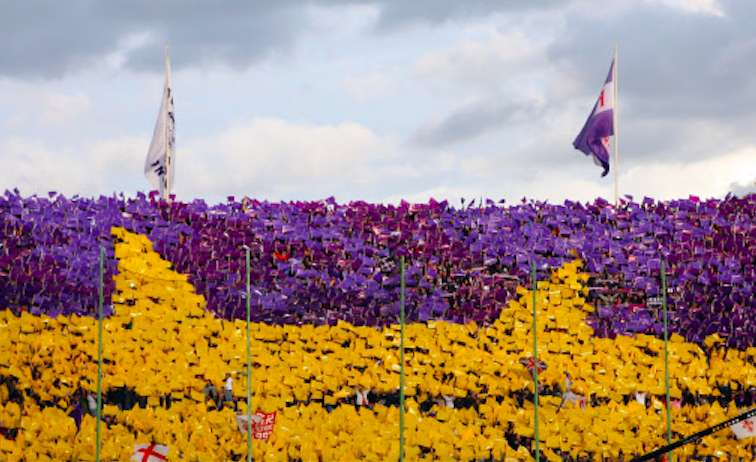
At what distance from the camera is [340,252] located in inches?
488

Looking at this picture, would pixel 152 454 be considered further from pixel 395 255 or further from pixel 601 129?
pixel 601 129

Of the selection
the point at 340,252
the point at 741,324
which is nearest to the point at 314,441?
the point at 340,252

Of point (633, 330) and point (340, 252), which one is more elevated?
point (340, 252)

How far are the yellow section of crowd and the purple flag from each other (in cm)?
412

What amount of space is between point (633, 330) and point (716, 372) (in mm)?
989

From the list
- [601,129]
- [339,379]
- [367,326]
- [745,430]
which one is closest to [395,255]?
[367,326]

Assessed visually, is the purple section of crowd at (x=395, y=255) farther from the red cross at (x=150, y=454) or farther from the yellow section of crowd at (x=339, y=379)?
the red cross at (x=150, y=454)

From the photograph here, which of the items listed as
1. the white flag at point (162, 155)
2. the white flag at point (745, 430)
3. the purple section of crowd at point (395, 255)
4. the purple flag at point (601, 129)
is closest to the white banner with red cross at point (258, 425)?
the purple section of crowd at point (395, 255)

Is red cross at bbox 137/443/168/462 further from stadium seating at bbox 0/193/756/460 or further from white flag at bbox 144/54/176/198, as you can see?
white flag at bbox 144/54/176/198

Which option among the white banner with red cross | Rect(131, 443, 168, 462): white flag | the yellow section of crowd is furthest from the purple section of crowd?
Rect(131, 443, 168, 462): white flag

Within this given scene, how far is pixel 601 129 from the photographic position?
15.4 meters

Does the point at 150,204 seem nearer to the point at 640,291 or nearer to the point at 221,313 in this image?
the point at 221,313

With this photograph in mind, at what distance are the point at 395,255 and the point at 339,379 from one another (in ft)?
6.36

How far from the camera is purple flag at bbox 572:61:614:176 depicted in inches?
603
